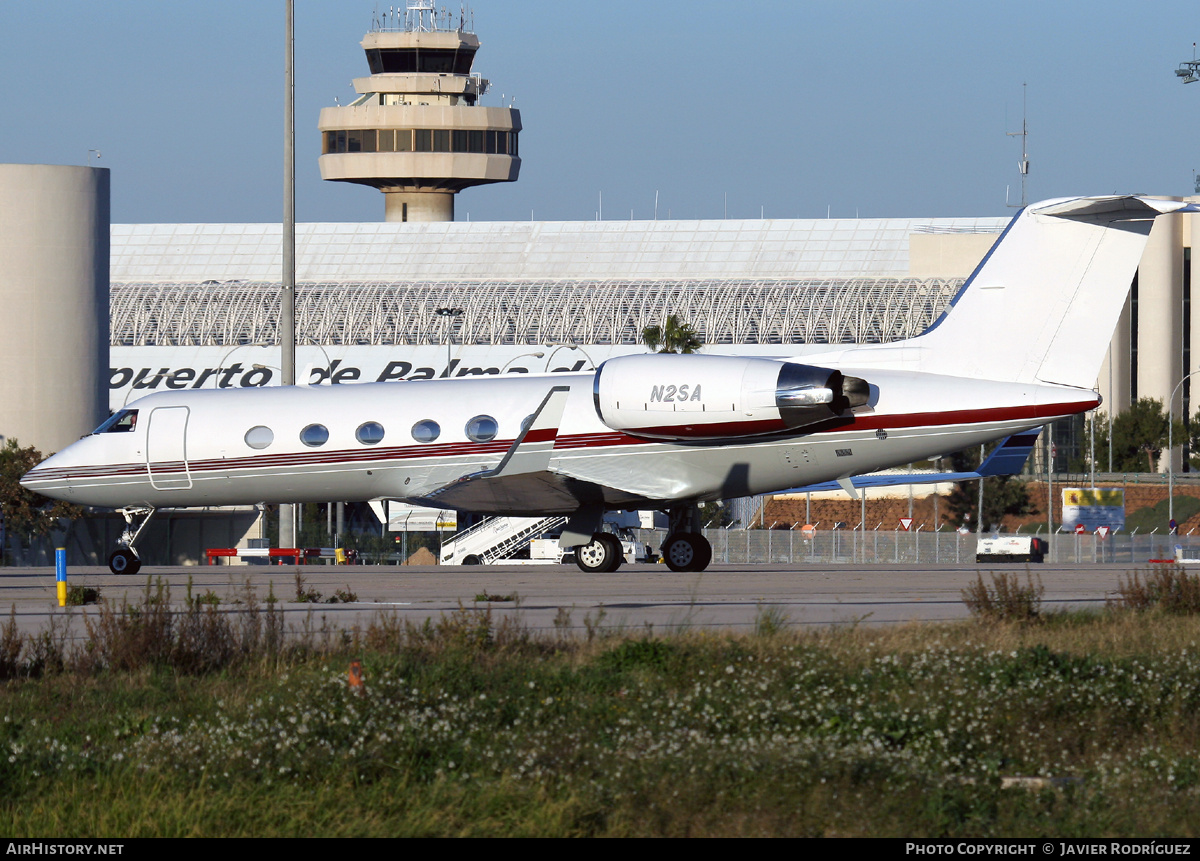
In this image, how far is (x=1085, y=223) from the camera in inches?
877

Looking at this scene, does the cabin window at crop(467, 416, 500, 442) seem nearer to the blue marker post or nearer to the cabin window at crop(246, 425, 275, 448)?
the cabin window at crop(246, 425, 275, 448)

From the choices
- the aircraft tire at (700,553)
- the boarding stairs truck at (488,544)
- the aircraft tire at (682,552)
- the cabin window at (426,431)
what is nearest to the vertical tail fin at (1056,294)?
the aircraft tire at (700,553)

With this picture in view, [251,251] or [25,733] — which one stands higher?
[251,251]

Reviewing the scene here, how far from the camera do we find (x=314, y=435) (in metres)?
25.0

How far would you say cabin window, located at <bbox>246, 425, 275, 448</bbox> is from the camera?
25.2m

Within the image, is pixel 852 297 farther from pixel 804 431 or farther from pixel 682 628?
pixel 682 628

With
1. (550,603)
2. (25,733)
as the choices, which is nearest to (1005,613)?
(550,603)

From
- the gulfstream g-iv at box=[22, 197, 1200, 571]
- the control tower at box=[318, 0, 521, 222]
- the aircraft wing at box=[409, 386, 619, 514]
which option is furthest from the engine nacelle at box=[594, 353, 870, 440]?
the control tower at box=[318, 0, 521, 222]

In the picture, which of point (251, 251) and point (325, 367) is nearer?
point (325, 367)

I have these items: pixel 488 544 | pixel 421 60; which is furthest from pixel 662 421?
pixel 421 60

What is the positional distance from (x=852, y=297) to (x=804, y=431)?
63.2 m

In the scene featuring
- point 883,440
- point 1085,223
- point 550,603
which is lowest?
point 550,603
